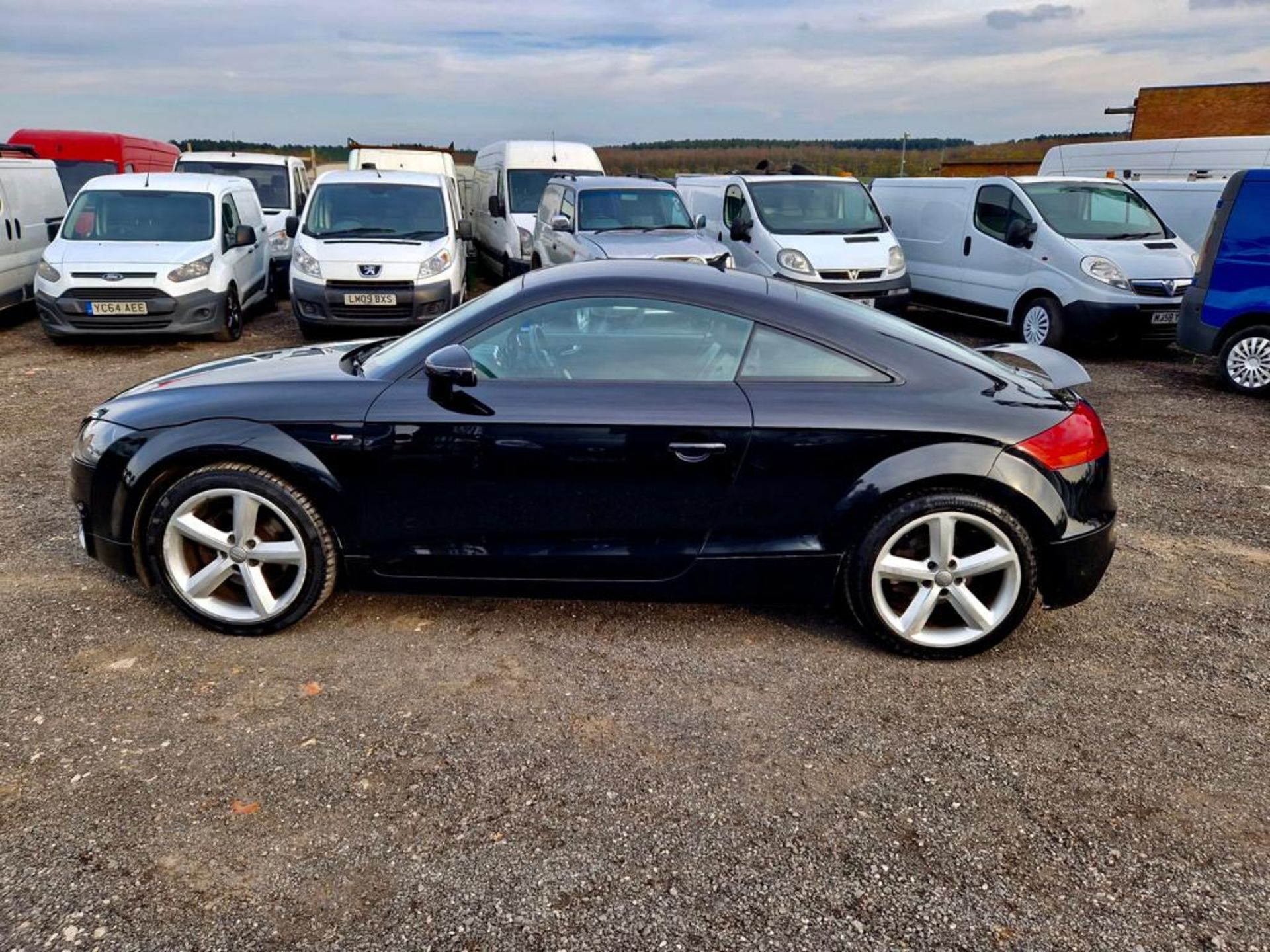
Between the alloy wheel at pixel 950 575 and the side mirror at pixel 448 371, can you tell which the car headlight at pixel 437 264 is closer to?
the side mirror at pixel 448 371

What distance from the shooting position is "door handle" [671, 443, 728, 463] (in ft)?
11.4

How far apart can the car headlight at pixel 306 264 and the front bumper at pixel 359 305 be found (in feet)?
0.37

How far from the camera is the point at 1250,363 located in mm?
8477

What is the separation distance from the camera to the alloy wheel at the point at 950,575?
353 cm

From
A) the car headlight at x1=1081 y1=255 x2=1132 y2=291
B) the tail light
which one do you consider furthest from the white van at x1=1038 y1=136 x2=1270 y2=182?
the tail light

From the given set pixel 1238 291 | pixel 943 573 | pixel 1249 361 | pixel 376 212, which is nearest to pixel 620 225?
pixel 376 212

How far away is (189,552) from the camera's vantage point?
12.3 ft

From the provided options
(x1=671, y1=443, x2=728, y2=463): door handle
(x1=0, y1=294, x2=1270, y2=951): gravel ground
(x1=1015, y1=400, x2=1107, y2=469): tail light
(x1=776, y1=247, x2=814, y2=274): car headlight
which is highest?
(x1=776, y1=247, x2=814, y2=274): car headlight

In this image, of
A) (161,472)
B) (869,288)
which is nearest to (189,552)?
(161,472)

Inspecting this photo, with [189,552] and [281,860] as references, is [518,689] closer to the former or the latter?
[281,860]

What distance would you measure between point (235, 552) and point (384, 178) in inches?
347

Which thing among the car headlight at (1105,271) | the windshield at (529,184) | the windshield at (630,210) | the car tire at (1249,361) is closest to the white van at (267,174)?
the windshield at (529,184)

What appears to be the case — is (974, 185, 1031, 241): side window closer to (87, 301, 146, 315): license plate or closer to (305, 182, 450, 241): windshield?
(305, 182, 450, 241): windshield

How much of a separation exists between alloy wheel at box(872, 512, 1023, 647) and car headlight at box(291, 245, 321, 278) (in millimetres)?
8280
